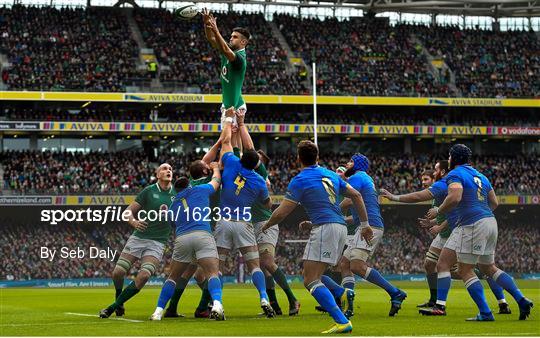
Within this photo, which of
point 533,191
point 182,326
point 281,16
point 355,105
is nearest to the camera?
point 182,326

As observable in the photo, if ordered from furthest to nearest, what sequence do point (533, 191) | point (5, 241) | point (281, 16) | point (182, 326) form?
point (281, 16) < point (533, 191) < point (5, 241) < point (182, 326)

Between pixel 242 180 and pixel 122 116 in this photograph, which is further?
pixel 122 116

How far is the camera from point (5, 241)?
149ft

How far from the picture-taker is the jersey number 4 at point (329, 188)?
41.1ft

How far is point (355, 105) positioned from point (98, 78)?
1684 centimetres

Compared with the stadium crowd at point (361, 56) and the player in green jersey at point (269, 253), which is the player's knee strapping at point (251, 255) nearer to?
the player in green jersey at point (269, 253)

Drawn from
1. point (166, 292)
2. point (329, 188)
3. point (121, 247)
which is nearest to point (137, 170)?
point (121, 247)

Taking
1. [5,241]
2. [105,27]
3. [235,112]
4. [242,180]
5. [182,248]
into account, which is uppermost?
[105,27]

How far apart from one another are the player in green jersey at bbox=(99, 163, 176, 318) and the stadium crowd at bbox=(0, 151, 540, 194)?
1332 inches

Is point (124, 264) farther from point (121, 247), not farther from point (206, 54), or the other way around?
point (206, 54)

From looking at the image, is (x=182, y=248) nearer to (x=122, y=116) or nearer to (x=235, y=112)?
(x=235, y=112)

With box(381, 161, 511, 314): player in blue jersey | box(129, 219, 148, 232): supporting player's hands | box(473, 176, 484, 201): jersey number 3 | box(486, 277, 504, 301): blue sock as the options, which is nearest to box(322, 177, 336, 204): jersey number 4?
box(381, 161, 511, 314): player in blue jersey

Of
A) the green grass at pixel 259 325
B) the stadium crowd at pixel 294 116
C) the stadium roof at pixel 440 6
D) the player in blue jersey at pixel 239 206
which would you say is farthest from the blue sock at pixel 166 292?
the stadium roof at pixel 440 6

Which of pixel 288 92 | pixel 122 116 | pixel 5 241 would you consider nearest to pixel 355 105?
pixel 288 92
